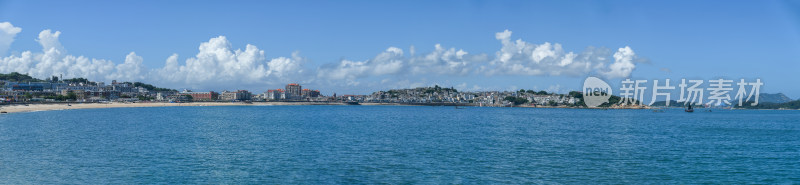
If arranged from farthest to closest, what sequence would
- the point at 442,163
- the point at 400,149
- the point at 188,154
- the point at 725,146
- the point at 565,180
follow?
the point at 725,146 → the point at 400,149 → the point at 188,154 → the point at 442,163 → the point at 565,180

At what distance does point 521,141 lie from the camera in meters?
41.9

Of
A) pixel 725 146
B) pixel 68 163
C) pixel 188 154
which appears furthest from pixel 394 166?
pixel 725 146

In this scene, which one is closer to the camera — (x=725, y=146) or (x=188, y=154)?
(x=188, y=154)

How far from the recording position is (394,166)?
88.3 ft

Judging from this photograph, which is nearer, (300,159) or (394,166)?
(394,166)

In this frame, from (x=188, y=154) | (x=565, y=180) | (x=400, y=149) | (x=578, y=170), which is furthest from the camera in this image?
(x=400, y=149)

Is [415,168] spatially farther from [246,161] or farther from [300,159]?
[246,161]

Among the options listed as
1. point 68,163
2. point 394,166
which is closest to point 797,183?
point 394,166

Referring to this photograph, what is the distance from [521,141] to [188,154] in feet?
77.0

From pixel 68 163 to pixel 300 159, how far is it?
36.1ft

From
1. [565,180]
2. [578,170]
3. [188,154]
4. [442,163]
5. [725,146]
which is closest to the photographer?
[565,180]

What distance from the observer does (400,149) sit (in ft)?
115

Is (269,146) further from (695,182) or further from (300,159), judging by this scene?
(695,182)

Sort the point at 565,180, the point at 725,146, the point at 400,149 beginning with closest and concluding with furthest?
the point at 565,180 < the point at 400,149 < the point at 725,146
